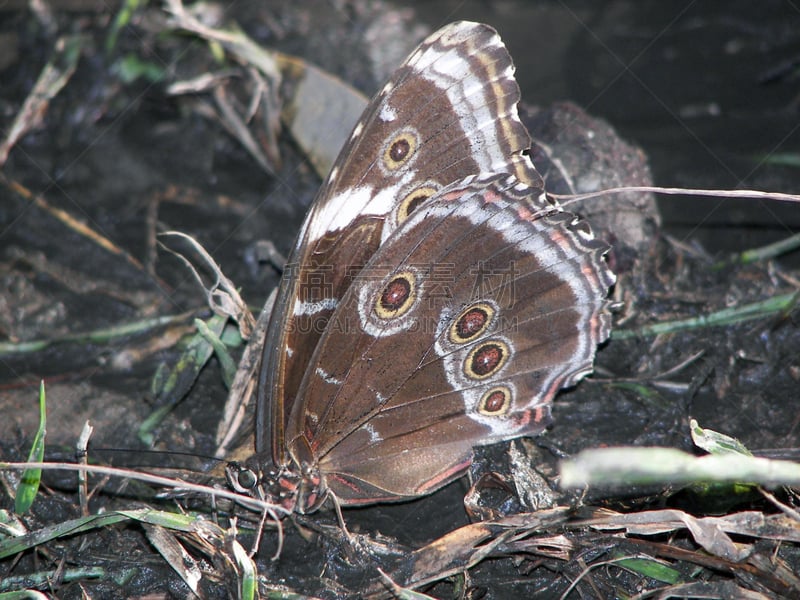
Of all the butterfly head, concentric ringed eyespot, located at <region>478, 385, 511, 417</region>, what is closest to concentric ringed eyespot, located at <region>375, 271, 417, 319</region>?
concentric ringed eyespot, located at <region>478, 385, 511, 417</region>

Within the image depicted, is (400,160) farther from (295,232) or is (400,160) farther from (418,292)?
(295,232)

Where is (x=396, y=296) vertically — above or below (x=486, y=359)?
above

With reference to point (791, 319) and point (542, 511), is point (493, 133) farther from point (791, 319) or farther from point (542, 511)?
point (791, 319)

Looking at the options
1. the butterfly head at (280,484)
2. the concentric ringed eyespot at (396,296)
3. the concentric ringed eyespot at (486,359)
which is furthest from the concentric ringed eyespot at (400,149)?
the butterfly head at (280,484)

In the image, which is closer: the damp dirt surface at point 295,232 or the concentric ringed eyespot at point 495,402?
the damp dirt surface at point 295,232

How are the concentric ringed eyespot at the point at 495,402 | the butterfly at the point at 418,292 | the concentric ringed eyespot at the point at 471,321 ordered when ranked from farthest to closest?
the concentric ringed eyespot at the point at 495,402 < the concentric ringed eyespot at the point at 471,321 < the butterfly at the point at 418,292

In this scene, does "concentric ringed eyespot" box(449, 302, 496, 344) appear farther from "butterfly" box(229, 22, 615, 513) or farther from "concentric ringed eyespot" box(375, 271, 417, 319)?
"concentric ringed eyespot" box(375, 271, 417, 319)

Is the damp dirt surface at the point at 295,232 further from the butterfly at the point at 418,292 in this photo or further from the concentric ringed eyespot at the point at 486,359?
the concentric ringed eyespot at the point at 486,359

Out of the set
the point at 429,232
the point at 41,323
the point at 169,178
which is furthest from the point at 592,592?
the point at 169,178

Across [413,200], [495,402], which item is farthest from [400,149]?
[495,402]
